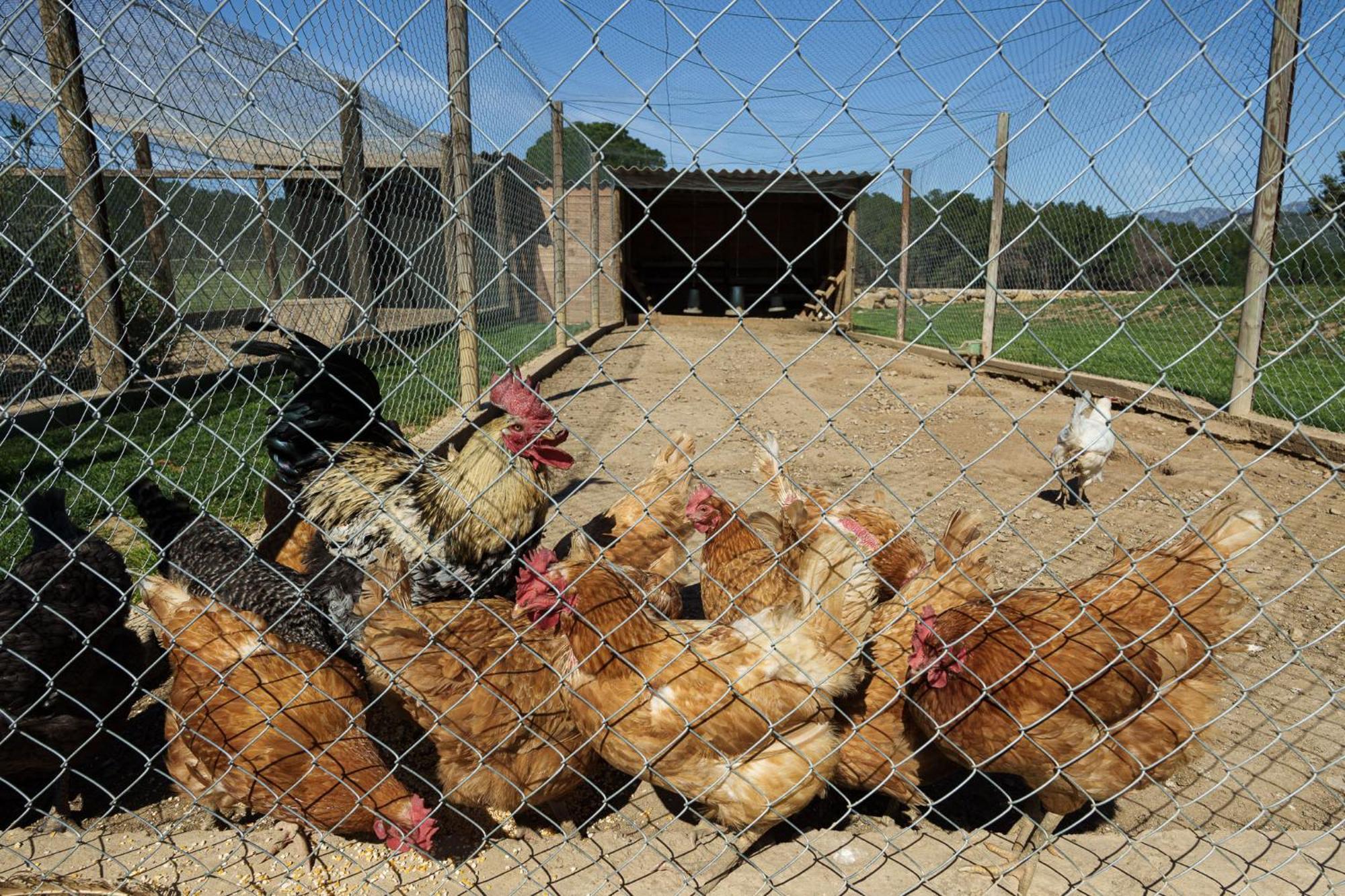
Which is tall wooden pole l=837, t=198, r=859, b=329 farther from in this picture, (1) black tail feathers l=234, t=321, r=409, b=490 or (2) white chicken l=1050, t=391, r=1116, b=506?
(1) black tail feathers l=234, t=321, r=409, b=490

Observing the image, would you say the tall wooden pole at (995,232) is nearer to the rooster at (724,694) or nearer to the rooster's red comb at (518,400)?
the rooster's red comb at (518,400)

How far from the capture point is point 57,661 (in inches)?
95.4

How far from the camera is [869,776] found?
2.36m

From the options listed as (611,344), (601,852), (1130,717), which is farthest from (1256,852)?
(611,344)

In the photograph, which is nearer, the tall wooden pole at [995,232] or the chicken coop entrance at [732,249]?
the tall wooden pole at [995,232]

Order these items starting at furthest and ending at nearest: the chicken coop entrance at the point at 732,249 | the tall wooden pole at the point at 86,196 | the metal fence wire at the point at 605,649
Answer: the chicken coop entrance at the point at 732,249, the tall wooden pole at the point at 86,196, the metal fence wire at the point at 605,649

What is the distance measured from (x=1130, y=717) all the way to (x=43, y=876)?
288cm

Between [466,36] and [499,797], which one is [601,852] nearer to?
[499,797]

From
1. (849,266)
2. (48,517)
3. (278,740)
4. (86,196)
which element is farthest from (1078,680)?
(849,266)

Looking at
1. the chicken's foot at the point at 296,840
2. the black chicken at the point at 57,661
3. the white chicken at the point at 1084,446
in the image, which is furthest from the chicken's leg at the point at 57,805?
the white chicken at the point at 1084,446

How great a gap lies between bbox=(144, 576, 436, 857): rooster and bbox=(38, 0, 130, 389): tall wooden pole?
1.87 metres

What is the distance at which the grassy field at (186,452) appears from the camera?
3971mm

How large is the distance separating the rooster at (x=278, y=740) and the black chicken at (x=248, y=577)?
0.28 m

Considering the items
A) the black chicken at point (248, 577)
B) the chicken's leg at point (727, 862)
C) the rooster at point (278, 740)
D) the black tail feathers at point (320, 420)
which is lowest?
the chicken's leg at point (727, 862)
